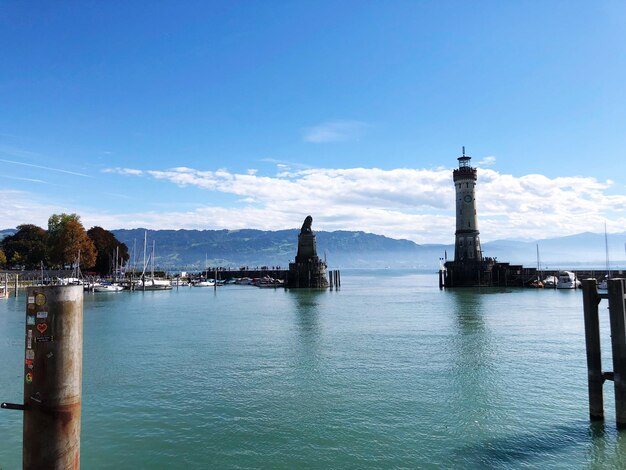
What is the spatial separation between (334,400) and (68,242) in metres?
104

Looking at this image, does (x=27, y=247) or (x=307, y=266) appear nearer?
(x=307, y=266)

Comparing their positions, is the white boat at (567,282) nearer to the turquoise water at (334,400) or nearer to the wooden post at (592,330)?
the turquoise water at (334,400)

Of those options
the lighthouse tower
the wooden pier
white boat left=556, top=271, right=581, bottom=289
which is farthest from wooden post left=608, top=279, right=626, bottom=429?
white boat left=556, top=271, right=581, bottom=289

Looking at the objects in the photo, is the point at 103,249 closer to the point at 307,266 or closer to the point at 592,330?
the point at 307,266

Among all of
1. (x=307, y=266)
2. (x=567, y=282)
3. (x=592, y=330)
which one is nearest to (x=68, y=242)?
(x=307, y=266)

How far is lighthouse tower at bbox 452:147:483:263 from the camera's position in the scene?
328ft

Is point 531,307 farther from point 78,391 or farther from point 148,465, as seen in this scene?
point 78,391

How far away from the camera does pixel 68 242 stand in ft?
351

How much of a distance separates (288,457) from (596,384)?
10.00 m

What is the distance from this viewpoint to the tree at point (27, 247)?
392ft

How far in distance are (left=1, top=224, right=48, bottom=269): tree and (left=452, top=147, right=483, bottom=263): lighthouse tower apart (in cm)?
9663

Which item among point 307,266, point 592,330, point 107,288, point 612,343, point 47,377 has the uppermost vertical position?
point 307,266

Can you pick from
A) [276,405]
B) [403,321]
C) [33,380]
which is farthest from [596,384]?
[403,321]

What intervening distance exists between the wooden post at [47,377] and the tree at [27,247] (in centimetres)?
12173
